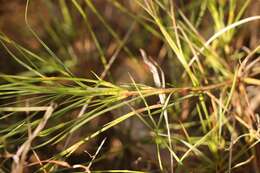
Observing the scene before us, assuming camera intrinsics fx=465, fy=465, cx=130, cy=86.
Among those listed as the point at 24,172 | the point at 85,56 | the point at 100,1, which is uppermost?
the point at 100,1

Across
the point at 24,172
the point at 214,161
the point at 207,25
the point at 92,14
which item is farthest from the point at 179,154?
the point at 92,14

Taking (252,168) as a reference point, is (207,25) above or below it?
above

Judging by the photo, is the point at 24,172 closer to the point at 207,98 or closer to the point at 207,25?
the point at 207,98

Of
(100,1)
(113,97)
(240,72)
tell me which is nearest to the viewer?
(113,97)

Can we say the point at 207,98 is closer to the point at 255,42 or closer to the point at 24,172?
the point at 255,42

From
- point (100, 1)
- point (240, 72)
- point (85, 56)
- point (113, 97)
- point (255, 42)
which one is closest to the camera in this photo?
point (113, 97)

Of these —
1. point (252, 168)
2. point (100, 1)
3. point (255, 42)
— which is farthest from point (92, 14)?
point (252, 168)

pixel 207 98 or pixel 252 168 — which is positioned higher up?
pixel 207 98

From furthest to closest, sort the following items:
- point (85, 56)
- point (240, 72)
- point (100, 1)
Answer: point (100, 1)
point (85, 56)
point (240, 72)

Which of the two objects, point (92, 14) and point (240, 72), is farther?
point (92, 14)
